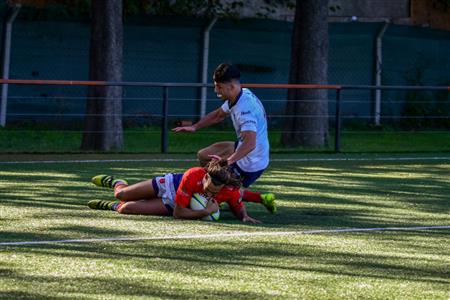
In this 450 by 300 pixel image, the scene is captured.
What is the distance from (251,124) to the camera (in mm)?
11188

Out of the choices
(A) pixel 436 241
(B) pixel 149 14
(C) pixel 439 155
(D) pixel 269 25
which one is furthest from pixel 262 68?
(A) pixel 436 241

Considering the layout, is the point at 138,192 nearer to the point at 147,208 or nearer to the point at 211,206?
the point at 147,208

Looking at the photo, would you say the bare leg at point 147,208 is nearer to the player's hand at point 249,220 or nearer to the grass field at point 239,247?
the grass field at point 239,247

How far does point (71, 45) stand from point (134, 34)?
138cm

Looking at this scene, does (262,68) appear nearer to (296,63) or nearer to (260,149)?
(296,63)

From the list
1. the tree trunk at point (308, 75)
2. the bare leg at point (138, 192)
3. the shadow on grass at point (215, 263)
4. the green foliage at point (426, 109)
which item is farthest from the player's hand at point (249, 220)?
the green foliage at point (426, 109)

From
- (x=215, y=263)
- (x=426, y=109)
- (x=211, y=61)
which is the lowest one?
(x=215, y=263)

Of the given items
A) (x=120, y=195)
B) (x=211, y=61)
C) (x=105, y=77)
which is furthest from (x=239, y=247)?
(x=211, y=61)

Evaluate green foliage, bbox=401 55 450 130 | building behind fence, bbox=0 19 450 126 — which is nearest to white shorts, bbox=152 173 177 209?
building behind fence, bbox=0 19 450 126

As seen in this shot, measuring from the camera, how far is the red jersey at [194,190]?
35.9 feet

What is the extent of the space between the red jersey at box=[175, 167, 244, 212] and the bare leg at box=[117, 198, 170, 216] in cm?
30

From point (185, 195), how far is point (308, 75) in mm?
11947

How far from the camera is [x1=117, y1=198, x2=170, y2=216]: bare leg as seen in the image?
11328 mm

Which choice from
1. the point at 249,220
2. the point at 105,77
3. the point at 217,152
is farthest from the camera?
the point at 105,77
